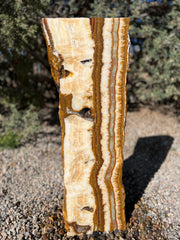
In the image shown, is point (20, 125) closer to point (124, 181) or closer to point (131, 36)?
point (124, 181)

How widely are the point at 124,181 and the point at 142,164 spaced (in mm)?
620

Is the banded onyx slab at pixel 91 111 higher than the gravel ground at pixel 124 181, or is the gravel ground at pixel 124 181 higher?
the banded onyx slab at pixel 91 111

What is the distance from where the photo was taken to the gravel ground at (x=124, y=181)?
179cm

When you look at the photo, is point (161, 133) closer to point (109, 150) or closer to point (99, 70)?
point (109, 150)

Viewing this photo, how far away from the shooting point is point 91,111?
1.44 metres

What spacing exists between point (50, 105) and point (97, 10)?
3.08m

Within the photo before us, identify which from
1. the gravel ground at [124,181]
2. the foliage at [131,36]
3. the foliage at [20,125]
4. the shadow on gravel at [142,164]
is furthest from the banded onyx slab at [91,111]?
the foliage at [20,125]

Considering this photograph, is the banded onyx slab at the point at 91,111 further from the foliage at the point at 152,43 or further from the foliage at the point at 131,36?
the foliage at the point at 152,43

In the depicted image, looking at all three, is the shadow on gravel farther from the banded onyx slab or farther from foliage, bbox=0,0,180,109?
foliage, bbox=0,0,180,109

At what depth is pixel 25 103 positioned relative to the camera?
14.6ft

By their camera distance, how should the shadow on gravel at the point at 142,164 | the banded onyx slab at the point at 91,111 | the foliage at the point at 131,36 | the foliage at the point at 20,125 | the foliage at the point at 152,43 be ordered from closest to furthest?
the banded onyx slab at the point at 91,111 < the shadow on gravel at the point at 142,164 < the foliage at the point at 131,36 < the foliage at the point at 152,43 < the foliage at the point at 20,125

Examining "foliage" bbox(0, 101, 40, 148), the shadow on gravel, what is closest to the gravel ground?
the shadow on gravel

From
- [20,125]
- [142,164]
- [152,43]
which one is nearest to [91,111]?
[142,164]

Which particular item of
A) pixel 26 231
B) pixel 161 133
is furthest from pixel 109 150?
pixel 161 133
